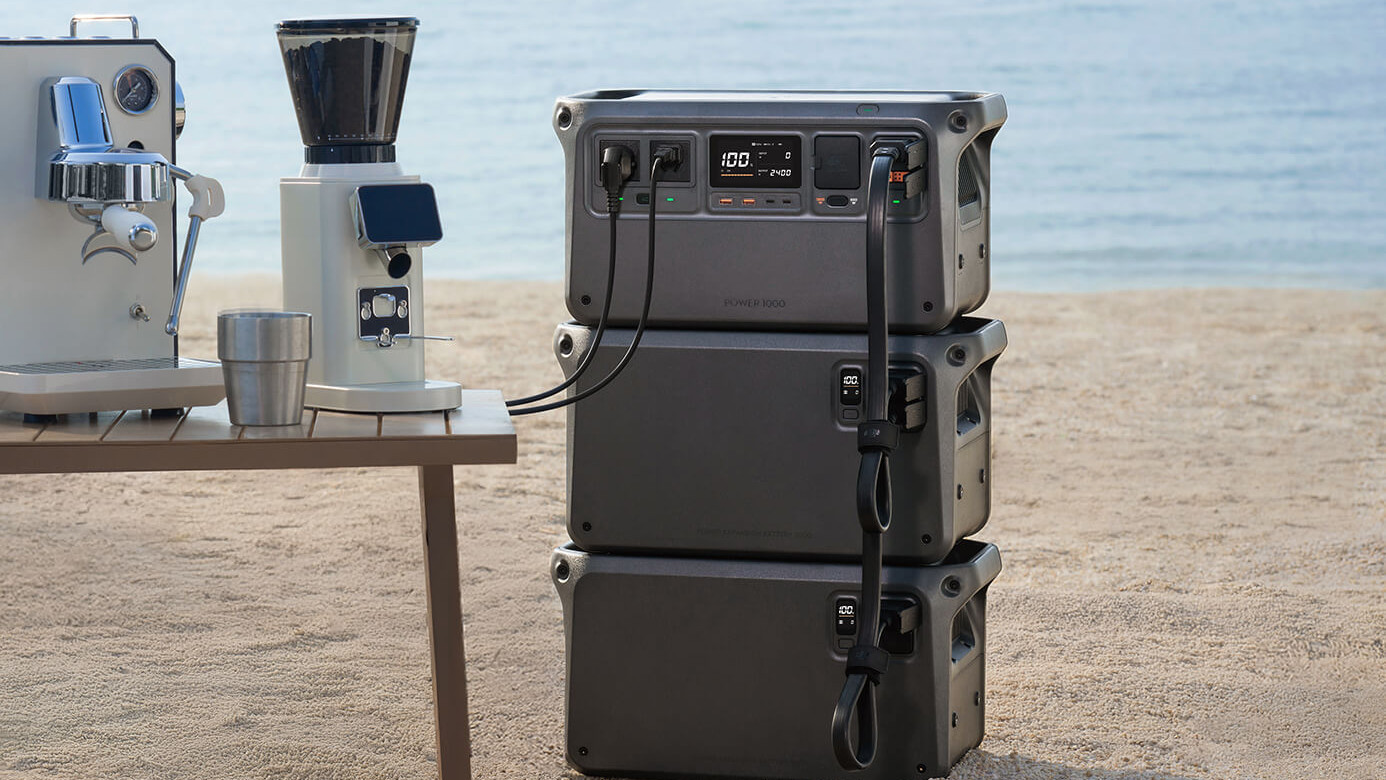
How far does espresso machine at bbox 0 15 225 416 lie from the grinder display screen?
23.1 inches

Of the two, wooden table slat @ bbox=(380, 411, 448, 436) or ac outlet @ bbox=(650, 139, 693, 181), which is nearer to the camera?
wooden table slat @ bbox=(380, 411, 448, 436)

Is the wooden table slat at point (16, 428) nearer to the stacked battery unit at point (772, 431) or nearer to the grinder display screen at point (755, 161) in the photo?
the stacked battery unit at point (772, 431)

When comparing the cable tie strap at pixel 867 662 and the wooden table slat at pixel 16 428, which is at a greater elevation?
the wooden table slat at pixel 16 428

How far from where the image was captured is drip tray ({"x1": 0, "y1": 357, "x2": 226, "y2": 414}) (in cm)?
159

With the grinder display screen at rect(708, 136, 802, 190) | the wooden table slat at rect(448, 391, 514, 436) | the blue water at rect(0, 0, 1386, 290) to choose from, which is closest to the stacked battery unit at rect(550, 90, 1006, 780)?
the grinder display screen at rect(708, 136, 802, 190)

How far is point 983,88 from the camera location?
17.6 m

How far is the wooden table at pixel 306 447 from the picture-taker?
1517mm

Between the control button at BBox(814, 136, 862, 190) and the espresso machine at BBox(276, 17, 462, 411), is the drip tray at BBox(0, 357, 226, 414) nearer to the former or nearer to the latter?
the espresso machine at BBox(276, 17, 462, 411)

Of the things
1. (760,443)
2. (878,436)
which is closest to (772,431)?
(760,443)

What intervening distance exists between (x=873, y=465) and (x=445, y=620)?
1.69 ft

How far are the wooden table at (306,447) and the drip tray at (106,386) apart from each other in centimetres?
2

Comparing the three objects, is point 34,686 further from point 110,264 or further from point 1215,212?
point 1215,212

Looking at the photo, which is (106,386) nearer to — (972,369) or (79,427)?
(79,427)

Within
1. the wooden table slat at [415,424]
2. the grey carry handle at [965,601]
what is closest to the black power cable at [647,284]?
the wooden table slat at [415,424]
